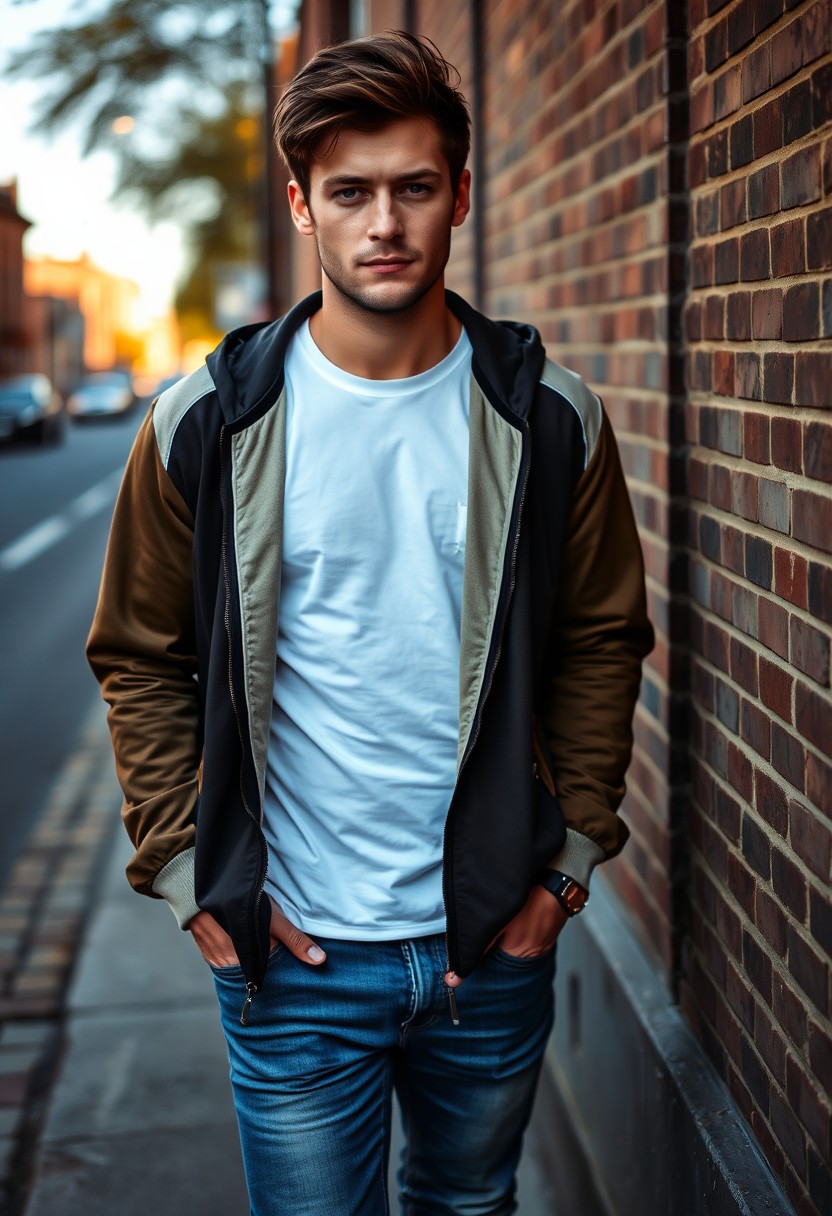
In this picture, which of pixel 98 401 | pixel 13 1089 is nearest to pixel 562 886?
pixel 13 1089

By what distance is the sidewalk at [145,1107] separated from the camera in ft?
11.3

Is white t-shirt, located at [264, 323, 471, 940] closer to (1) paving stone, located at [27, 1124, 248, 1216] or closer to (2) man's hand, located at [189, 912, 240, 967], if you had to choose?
(2) man's hand, located at [189, 912, 240, 967]

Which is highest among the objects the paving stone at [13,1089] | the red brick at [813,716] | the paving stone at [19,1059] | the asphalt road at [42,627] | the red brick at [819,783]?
the red brick at [813,716]

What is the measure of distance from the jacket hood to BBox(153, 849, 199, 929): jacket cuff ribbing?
641 mm

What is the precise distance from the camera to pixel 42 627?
38.8 feet

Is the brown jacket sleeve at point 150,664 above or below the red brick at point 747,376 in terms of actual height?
below

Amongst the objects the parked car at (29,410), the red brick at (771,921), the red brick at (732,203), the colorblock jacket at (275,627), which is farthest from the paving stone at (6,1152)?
the parked car at (29,410)

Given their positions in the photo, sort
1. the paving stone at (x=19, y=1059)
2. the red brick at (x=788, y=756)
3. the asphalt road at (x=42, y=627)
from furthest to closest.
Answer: the asphalt road at (x=42, y=627)
the paving stone at (x=19, y=1059)
the red brick at (x=788, y=756)

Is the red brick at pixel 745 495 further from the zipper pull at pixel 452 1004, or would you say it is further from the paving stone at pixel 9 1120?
the paving stone at pixel 9 1120

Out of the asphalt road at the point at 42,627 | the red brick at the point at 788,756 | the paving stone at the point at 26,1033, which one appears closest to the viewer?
the red brick at the point at 788,756

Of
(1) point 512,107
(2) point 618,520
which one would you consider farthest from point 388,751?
(1) point 512,107

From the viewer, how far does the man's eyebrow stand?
2055 mm

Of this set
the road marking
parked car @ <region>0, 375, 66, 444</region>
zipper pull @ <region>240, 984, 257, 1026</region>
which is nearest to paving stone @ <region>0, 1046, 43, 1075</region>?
zipper pull @ <region>240, 984, 257, 1026</region>

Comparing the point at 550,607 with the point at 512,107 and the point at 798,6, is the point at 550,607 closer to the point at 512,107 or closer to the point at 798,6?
the point at 798,6
